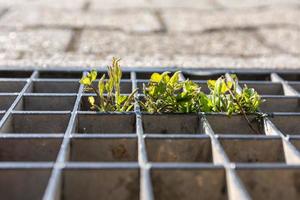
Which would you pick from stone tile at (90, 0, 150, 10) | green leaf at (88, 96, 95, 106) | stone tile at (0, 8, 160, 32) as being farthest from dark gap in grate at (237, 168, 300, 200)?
stone tile at (90, 0, 150, 10)

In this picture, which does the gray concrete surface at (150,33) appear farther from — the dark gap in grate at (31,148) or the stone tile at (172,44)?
the dark gap in grate at (31,148)

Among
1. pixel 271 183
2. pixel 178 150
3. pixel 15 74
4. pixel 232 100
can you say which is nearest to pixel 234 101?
pixel 232 100

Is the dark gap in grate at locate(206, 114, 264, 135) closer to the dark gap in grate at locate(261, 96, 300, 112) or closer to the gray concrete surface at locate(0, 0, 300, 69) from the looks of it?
the dark gap in grate at locate(261, 96, 300, 112)

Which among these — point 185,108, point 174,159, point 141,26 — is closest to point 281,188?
point 174,159

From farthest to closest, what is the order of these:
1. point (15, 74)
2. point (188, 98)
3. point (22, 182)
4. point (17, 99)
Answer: point (15, 74) → point (17, 99) → point (188, 98) → point (22, 182)

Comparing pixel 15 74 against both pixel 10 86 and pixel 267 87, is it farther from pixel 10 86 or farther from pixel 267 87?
pixel 267 87

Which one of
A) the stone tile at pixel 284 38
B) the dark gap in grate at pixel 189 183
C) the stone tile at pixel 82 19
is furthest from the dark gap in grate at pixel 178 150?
the stone tile at pixel 82 19
